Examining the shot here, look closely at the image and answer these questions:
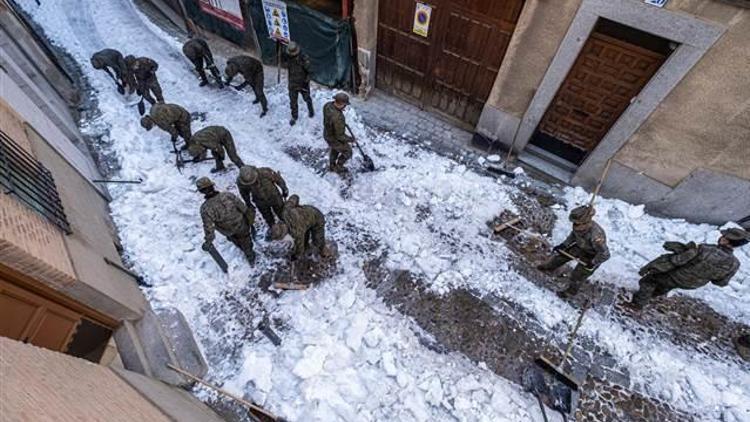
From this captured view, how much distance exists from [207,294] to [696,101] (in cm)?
877

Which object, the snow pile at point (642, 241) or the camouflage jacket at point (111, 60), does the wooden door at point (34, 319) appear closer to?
the camouflage jacket at point (111, 60)

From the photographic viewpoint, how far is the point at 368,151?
8.71 m

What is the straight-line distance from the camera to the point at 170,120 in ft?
24.9

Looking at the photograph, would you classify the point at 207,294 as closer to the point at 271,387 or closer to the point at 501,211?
the point at 271,387

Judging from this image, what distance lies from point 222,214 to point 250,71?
15.1ft

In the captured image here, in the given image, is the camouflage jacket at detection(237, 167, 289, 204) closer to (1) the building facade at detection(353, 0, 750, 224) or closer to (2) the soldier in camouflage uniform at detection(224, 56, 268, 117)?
(2) the soldier in camouflage uniform at detection(224, 56, 268, 117)

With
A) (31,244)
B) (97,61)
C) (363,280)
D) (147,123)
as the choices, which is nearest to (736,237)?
(363,280)

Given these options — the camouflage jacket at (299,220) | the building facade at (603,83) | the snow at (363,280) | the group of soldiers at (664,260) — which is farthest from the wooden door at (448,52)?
the camouflage jacket at (299,220)

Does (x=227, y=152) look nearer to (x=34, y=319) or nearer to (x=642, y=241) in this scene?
(x=34, y=319)

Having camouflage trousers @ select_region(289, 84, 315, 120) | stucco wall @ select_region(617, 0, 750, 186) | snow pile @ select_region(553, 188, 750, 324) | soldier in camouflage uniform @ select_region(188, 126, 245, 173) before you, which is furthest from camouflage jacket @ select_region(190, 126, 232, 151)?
stucco wall @ select_region(617, 0, 750, 186)

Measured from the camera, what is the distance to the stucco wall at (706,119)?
5309 mm

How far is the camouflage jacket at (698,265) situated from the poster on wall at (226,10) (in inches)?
447

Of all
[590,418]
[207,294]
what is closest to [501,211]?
[590,418]

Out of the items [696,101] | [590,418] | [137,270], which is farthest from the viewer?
[137,270]
